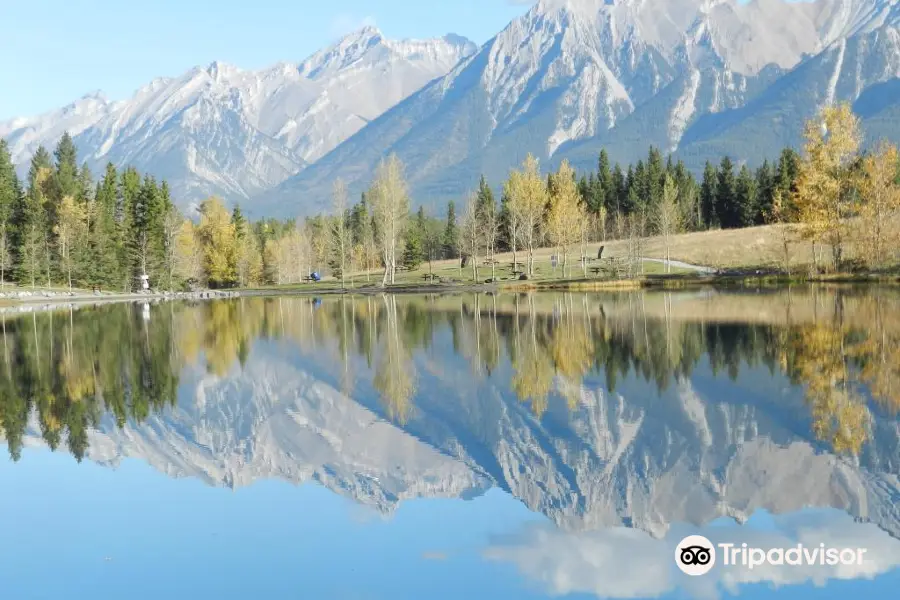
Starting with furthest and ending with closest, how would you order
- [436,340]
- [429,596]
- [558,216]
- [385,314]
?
[558,216]
[385,314]
[436,340]
[429,596]

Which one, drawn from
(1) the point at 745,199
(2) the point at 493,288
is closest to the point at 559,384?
(2) the point at 493,288

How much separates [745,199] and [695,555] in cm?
12396

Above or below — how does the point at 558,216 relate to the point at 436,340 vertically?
above

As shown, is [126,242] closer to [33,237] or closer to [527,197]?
[33,237]

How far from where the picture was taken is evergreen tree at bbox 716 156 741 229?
129250mm

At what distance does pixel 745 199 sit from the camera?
126688 millimetres

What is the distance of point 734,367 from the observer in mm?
23672

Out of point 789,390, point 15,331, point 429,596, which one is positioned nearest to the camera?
point 429,596

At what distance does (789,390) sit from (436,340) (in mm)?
18349

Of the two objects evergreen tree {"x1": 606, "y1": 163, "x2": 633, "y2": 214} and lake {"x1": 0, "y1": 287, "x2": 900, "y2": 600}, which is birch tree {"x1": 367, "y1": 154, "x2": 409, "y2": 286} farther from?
lake {"x1": 0, "y1": 287, "x2": 900, "y2": 600}

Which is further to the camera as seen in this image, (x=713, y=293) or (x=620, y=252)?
(x=620, y=252)

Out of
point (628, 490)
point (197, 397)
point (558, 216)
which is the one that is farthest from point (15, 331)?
point (558, 216)

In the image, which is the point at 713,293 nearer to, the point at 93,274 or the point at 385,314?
the point at 385,314

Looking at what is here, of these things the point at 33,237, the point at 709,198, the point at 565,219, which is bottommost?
the point at 565,219
